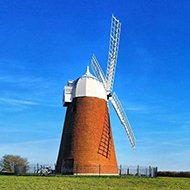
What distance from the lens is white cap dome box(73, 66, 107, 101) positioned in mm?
28891

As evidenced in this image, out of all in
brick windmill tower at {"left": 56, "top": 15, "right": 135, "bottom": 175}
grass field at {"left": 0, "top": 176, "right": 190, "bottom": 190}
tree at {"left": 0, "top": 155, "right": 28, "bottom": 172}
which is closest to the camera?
grass field at {"left": 0, "top": 176, "right": 190, "bottom": 190}

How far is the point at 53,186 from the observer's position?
21141 mm

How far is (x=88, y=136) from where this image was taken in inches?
1080

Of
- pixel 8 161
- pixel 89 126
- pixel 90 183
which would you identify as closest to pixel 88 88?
pixel 89 126

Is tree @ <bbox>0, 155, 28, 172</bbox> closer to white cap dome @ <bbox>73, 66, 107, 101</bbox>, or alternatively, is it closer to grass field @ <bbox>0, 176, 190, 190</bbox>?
white cap dome @ <bbox>73, 66, 107, 101</bbox>

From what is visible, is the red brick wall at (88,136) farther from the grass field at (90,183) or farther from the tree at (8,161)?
the tree at (8,161)

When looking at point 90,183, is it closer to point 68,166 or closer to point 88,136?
point 68,166

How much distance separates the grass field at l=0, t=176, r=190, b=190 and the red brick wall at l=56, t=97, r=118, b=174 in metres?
2.83

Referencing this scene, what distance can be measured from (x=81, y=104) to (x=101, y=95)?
6.69 feet

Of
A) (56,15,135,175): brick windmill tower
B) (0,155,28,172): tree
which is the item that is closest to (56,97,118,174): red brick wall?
(56,15,135,175): brick windmill tower

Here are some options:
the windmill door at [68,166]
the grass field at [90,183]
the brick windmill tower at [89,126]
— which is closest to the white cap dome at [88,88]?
the brick windmill tower at [89,126]

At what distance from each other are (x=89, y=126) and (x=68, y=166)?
3.73 meters

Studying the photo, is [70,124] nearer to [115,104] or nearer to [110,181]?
[115,104]

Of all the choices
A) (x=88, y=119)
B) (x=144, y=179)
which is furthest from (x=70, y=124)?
(x=144, y=179)
